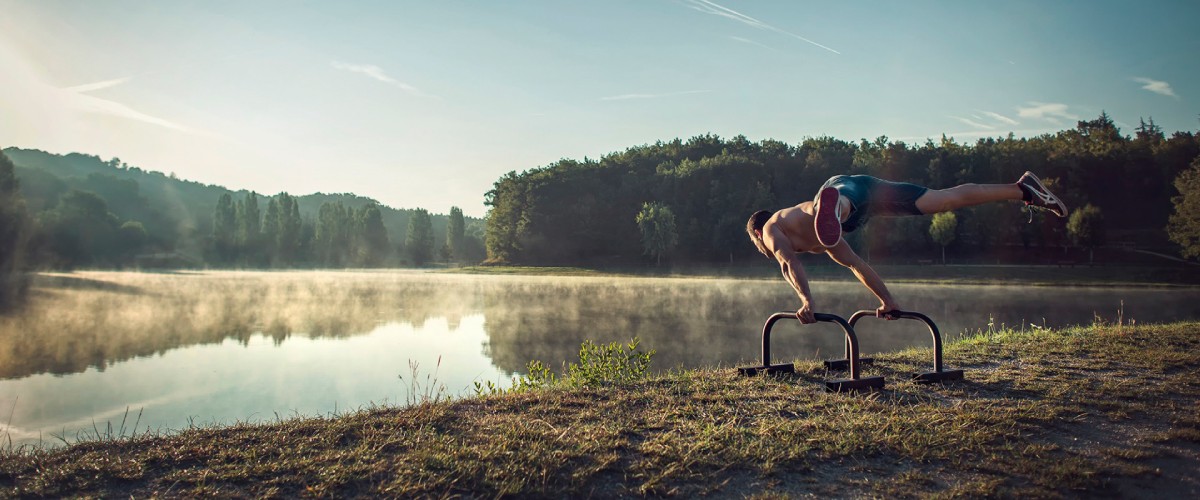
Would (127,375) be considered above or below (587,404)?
below

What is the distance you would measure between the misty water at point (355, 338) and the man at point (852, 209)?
12.0 feet

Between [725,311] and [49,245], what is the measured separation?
227 feet

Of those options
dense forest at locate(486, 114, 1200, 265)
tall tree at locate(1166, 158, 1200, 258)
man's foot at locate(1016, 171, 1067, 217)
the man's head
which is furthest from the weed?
dense forest at locate(486, 114, 1200, 265)

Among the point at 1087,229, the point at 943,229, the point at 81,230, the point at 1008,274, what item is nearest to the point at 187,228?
the point at 81,230

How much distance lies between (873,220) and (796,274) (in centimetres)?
5451

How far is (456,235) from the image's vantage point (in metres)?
109

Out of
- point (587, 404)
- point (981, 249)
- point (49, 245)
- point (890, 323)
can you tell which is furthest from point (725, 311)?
point (49, 245)

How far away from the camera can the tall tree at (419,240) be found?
10262 centimetres

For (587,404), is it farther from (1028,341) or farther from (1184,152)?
(1184,152)

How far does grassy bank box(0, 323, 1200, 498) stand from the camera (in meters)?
3.54

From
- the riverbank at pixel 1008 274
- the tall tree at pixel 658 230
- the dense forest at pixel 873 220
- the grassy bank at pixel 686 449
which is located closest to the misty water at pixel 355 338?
the grassy bank at pixel 686 449

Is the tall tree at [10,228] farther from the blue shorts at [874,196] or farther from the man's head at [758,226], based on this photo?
the blue shorts at [874,196]

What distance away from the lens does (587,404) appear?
5.43m

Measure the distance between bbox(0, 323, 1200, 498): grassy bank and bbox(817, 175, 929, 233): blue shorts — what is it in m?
1.70
